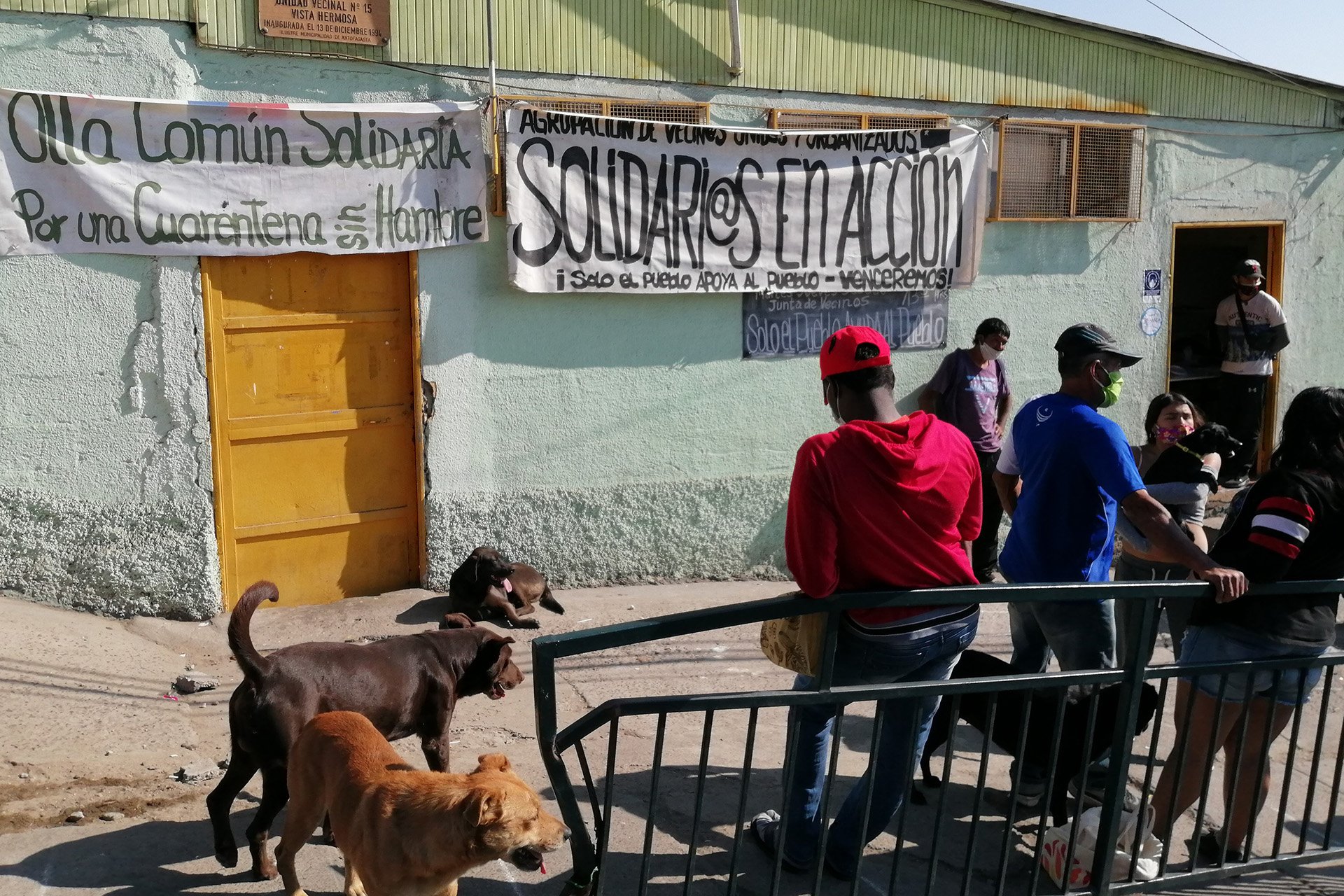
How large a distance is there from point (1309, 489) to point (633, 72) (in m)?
4.98

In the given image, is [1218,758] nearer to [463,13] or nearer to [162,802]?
[162,802]

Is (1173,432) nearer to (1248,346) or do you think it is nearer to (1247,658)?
(1247,658)

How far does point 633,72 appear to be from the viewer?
25.2 feet

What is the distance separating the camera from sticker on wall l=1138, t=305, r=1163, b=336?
9.68 metres

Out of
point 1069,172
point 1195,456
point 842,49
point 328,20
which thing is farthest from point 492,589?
point 1069,172

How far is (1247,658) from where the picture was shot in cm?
418

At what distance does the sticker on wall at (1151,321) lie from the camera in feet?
31.8

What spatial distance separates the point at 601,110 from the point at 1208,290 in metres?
8.10

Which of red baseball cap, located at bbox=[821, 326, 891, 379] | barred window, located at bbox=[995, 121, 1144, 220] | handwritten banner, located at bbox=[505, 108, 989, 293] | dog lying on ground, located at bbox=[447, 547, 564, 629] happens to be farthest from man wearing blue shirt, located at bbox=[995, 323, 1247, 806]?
barred window, located at bbox=[995, 121, 1144, 220]

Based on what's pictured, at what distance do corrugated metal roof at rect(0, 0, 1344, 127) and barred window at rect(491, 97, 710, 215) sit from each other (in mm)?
168

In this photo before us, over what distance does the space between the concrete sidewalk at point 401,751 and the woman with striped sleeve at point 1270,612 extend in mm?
418

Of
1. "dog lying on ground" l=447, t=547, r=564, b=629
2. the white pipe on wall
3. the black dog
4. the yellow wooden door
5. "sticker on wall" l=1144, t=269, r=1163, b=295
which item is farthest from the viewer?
"sticker on wall" l=1144, t=269, r=1163, b=295

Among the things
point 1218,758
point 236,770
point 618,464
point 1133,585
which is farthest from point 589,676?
point 1133,585

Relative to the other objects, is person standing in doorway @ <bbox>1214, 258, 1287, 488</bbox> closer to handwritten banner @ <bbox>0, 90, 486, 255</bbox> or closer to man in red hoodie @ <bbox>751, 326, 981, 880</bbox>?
handwritten banner @ <bbox>0, 90, 486, 255</bbox>
